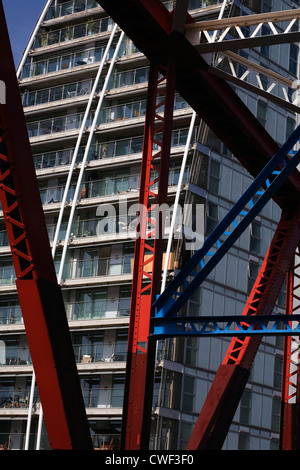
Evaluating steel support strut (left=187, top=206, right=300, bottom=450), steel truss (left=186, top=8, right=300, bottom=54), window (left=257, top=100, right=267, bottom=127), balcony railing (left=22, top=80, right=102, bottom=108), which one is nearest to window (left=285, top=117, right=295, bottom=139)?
window (left=257, top=100, right=267, bottom=127)

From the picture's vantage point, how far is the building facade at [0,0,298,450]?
45656mm

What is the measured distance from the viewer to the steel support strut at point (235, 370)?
21438 millimetres

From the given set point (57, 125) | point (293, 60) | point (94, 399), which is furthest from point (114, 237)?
point (293, 60)

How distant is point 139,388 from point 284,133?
3799 cm

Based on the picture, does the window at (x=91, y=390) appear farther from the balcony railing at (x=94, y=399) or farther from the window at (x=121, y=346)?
the window at (x=121, y=346)

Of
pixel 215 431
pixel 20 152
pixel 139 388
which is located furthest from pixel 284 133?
pixel 20 152

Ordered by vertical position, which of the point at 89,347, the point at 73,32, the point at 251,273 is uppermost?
the point at 73,32

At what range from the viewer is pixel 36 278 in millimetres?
13078

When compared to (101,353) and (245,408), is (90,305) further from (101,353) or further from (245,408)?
(245,408)

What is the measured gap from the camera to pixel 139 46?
18.6m

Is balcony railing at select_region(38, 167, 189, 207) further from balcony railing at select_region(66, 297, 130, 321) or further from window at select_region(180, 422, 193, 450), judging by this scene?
window at select_region(180, 422, 193, 450)

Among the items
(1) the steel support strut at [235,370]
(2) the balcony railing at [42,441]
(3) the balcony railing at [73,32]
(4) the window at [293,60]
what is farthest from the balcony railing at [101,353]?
Answer: (1) the steel support strut at [235,370]

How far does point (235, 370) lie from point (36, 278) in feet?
32.9

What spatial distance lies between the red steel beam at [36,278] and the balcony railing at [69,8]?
44.4 meters
